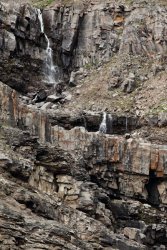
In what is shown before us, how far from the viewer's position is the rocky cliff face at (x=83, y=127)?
111 feet

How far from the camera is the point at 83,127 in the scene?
64.2 meters

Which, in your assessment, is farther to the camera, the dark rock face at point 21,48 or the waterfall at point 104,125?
the dark rock face at point 21,48

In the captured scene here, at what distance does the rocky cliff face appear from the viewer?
33969 millimetres

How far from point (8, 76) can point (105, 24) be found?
18414mm

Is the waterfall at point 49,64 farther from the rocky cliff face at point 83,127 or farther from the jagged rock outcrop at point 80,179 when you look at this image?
the jagged rock outcrop at point 80,179

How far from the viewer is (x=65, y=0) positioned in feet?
324

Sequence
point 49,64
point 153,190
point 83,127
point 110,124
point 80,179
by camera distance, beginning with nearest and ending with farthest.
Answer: point 80,179
point 153,190
point 83,127
point 110,124
point 49,64

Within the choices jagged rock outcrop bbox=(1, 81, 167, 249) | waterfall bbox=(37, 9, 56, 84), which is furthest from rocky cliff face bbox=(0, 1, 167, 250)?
waterfall bbox=(37, 9, 56, 84)

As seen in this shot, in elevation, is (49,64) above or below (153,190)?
above

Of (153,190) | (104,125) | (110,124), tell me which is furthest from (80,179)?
(110,124)

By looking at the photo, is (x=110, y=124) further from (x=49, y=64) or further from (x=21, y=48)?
(x=21, y=48)

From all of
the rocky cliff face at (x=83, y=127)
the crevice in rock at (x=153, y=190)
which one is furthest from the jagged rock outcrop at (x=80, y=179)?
the rocky cliff face at (x=83, y=127)

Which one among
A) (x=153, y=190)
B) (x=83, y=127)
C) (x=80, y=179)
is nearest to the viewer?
(x=80, y=179)

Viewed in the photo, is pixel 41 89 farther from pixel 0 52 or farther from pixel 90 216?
pixel 90 216
